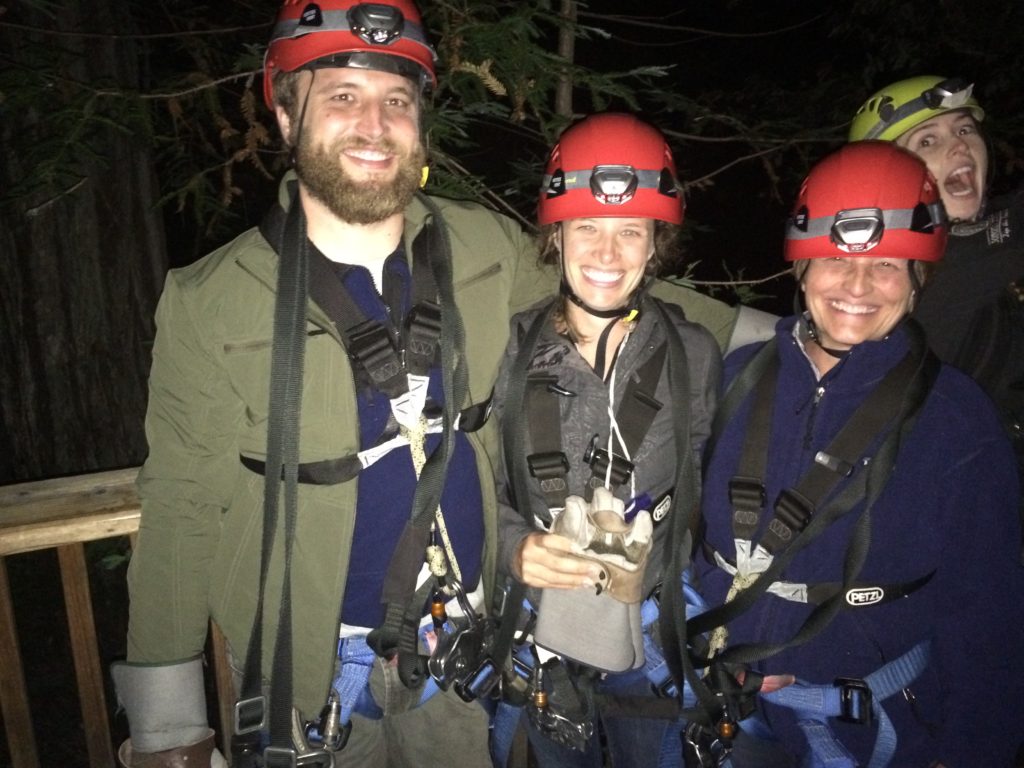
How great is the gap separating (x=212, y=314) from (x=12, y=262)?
3873 mm

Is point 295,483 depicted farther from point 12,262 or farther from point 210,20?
point 210,20

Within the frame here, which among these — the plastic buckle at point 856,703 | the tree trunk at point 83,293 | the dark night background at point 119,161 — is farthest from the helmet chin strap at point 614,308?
the tree trunk at point 83,293

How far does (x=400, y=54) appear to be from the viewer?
8.59ft

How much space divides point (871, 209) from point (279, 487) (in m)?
2.40

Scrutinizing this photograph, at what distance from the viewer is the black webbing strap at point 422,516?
2410 mm

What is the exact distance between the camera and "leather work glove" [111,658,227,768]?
2477 millimetres

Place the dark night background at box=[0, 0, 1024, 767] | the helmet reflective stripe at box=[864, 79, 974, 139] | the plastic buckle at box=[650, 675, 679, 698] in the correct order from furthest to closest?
the dark night background at box=[0, 0, 1024, 767] → the helmet reflective stripe at box=[864, 79, 974, 139] → the plastic buckle at box=[650, 675, 679, 698]

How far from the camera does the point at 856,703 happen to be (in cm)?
237

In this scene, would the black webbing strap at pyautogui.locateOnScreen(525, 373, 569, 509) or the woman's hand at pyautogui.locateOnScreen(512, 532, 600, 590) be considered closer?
the woman's hand at pyautogui.locateOnScreen(512, 532, 600, 590)

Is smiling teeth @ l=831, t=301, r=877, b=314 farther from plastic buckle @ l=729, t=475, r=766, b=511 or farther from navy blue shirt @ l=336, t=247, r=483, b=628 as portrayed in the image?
navy blue shirt @ l=336, t=247, r=483, b=628

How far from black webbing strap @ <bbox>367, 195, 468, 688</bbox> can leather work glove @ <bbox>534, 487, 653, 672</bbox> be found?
0.47 meters

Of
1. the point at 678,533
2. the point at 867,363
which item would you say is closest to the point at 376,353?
the point at 678,533

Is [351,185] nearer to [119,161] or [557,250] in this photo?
[557,250]

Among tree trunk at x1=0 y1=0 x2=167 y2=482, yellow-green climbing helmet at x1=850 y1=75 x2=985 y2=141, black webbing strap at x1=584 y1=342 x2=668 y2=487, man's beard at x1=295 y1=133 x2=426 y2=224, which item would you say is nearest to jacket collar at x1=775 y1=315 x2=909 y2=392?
black webbing strap at x1=584 y1=342 x2=668 y2=487
